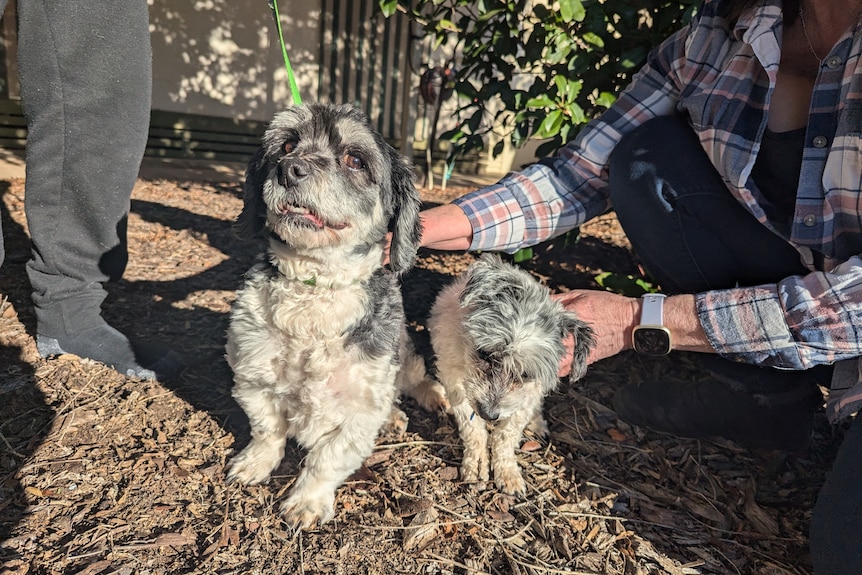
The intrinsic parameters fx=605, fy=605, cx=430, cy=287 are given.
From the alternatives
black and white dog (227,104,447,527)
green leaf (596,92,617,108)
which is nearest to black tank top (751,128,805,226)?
green leaf (596,92,617,108)

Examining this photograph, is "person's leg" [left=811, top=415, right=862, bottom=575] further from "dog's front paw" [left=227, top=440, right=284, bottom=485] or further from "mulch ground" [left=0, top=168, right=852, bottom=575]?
"dog's front paw" [left=227, top=440, right=284, bottom=485]

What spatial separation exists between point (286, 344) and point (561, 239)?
2272mm

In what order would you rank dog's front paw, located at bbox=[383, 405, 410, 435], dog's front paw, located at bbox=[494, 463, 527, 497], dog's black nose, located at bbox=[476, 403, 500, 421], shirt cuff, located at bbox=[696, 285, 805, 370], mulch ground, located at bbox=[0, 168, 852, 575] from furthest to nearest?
1. dog's front paw, located at bbox=[383, 405, 410, 435]
2. dog's front paw, located at bbox=[494, 463, 527, 497]
3. dog's black nose, located at bbox=[476, 403, 500, 421]
4. shirt cuff, located at bbox=[696, 285, 805, 370]
5. mulch ground, located at bbox=[0, 168, 852, 575]

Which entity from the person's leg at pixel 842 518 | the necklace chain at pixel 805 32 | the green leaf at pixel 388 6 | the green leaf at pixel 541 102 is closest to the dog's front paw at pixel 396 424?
the person's leg at pixel 842 518

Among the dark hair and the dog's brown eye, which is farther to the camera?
the dark hair

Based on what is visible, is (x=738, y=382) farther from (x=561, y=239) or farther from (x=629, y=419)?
(x=561, y=239)

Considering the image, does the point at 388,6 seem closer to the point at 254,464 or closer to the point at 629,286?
the point at 629,286

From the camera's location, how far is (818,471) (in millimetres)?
2854


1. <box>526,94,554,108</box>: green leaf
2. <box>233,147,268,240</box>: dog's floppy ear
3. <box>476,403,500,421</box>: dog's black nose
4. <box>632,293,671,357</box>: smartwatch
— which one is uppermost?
<box>526,94,554,108</box>: green leaf

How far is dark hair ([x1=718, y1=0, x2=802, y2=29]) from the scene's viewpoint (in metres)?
2.61

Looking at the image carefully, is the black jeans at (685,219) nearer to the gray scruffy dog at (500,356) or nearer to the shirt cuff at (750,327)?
the shirt cuff at (750,327)

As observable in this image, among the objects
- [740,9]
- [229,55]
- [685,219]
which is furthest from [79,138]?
[229,55]

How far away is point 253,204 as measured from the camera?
2506 millimetres

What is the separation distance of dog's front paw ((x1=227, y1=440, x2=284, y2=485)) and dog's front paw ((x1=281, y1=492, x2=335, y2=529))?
19cm
